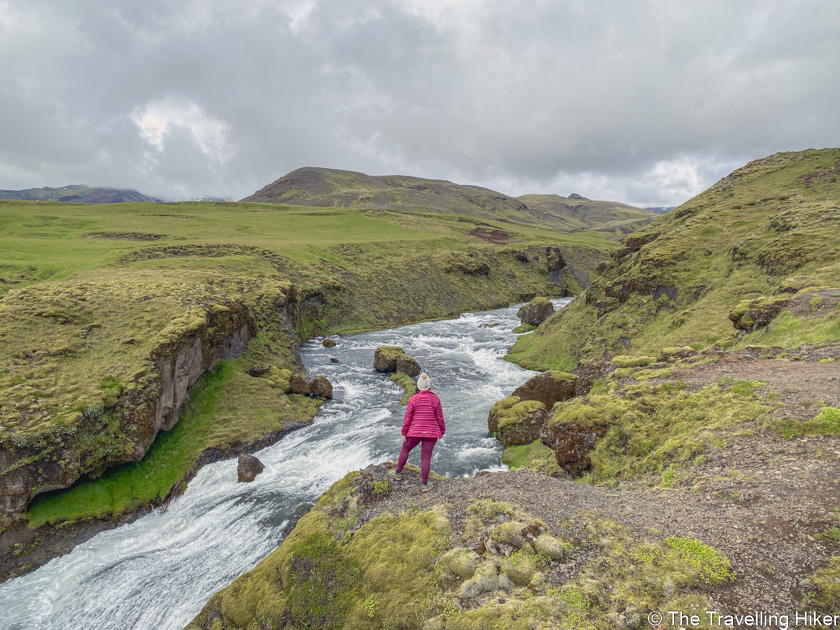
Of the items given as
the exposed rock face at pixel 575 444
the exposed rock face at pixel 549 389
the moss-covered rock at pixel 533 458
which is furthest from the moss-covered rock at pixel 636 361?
the exposed rock face at pixel 575 444

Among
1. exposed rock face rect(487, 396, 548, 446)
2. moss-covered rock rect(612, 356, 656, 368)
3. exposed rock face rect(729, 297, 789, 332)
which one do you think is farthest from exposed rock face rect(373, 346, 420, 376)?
exposed rock face rect(729, 297, 789, 332)

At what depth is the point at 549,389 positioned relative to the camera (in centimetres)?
2705

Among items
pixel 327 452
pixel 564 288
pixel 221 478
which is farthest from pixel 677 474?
pixel 564 288

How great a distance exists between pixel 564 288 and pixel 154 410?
103 meters

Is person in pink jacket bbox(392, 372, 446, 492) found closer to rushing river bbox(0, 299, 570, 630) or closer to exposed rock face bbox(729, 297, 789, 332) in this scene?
rushing river bbox(0, 299, 570, 630)

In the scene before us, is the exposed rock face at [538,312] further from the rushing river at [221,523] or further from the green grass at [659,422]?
the green grass at [659,422]

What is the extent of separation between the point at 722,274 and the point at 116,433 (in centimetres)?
4509

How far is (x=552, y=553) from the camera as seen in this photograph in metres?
8.09

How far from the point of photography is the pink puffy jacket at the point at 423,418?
11.7 m

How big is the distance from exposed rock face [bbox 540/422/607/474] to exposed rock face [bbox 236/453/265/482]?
16.8 metres

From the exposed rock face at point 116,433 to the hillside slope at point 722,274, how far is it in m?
31.5

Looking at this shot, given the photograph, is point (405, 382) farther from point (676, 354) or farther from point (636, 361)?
point (676, 354)

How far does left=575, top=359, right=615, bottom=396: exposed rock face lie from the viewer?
23000mm

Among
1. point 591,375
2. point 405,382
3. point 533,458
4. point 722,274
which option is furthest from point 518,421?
point 722,274
